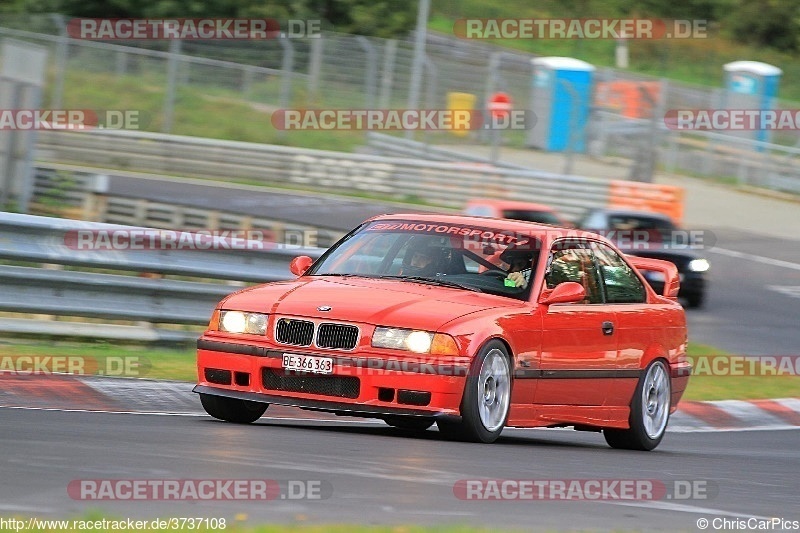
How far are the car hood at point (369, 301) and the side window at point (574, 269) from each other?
0.62 meters

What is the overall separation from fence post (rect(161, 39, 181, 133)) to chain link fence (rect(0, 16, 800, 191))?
21 mm

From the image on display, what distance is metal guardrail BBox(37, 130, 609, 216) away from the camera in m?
31.7

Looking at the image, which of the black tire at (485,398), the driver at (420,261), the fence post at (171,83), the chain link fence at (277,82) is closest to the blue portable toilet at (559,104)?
the chain link fence at (277,82)

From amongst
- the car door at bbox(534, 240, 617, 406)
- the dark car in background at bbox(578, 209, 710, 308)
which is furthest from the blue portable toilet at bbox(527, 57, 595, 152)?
the car door at bbox(534, 240, 617, 406)

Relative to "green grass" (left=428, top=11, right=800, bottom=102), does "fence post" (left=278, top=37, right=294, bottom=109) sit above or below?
below

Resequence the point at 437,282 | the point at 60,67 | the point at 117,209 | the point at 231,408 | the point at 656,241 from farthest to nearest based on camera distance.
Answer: the point at 60,67
the point at 117,209
the point at 656,241
the point at 437,282
the point at 231,408

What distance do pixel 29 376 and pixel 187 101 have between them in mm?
23844

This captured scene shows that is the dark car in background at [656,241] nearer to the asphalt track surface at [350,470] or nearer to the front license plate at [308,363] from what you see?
the asphalt track surface at [350,470]

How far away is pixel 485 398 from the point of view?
8.91 meters

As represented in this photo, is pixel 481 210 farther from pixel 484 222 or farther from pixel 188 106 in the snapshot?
pixel 188 106

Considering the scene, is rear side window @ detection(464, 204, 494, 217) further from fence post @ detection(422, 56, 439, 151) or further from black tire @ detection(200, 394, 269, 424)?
black tire @ detection(200, 394, 269, 424)

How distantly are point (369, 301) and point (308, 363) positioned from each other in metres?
0.50

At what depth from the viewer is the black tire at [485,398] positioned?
8.70 metres

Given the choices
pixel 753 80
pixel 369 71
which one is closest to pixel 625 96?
pixel 753 80
